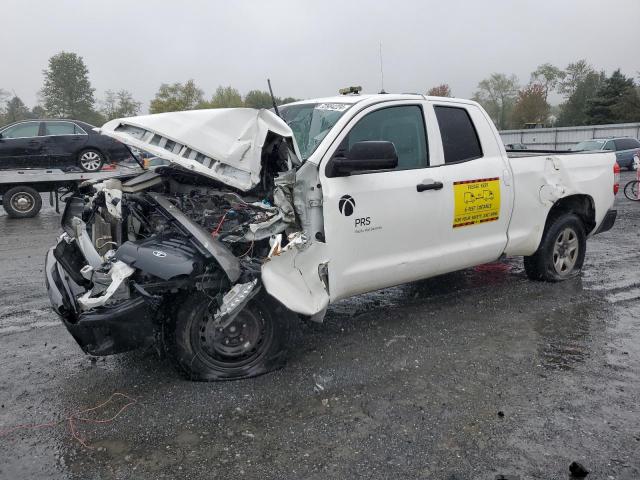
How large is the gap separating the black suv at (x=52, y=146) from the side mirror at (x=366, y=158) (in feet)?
33.7

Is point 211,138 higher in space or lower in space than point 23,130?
lower

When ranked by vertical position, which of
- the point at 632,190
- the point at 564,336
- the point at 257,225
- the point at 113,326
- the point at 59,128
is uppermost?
the point at 59,128

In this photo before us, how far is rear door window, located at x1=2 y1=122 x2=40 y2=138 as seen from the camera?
13062mm

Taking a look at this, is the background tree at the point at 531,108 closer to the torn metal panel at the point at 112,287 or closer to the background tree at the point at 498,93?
the background tree at the point at 498,93

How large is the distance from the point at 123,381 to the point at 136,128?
5.86ft

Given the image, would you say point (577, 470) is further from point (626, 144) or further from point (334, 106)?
point (626, 144)

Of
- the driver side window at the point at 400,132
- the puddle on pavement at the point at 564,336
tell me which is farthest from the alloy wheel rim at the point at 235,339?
the puddle on pavement at the point at 564,336

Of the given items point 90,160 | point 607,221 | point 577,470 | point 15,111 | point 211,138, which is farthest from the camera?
point 15,111

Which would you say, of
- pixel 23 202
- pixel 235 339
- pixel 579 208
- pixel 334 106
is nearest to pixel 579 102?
pixel 23 202

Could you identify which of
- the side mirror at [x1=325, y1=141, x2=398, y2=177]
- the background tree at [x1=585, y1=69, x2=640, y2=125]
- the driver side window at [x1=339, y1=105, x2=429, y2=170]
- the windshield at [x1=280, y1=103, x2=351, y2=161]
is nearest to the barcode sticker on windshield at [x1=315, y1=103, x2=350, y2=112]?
the windshield at [x1=280, y1=103, x2=351, y2=161]

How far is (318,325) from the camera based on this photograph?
16.0ft

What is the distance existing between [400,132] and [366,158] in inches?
32.6

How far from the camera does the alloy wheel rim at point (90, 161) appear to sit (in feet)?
44.3

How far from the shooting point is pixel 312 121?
179 inches
